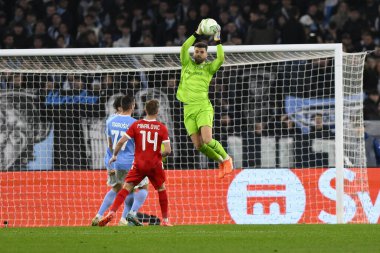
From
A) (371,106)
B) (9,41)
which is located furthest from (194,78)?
(9,41)

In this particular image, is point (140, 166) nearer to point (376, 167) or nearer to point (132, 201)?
point (132, 201)

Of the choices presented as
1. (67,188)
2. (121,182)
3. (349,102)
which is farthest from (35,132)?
(349,102)

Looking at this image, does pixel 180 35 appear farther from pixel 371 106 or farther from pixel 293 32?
pixel 371 106

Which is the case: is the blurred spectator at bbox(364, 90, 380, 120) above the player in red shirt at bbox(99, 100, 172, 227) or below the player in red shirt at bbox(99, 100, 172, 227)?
above

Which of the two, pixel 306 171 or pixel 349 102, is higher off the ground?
pixel 349 102

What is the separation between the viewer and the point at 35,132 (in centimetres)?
1661

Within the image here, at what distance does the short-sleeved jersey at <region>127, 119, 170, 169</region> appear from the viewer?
13367mm

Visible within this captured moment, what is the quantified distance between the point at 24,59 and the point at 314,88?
4.91 metres

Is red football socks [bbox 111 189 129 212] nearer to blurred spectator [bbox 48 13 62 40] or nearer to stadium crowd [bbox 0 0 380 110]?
stadium crowd [bbox 0 0 380 110]

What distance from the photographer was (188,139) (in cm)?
1689

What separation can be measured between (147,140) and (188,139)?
3524mm
